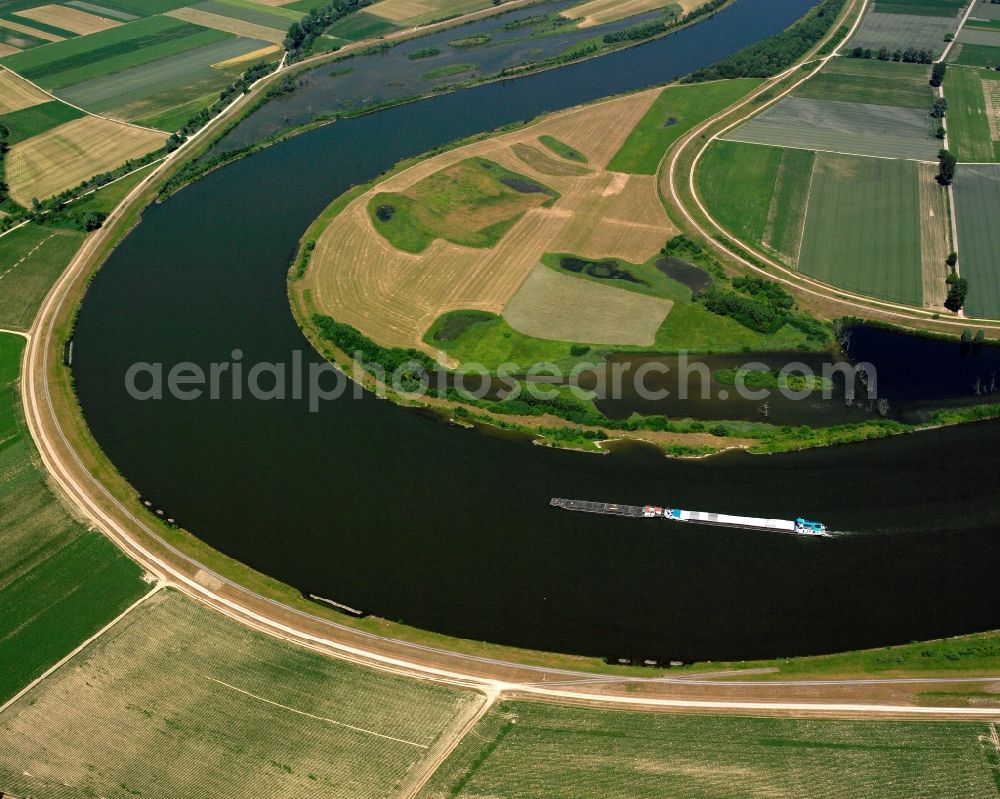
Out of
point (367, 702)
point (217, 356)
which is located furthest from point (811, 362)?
point (217, 356)

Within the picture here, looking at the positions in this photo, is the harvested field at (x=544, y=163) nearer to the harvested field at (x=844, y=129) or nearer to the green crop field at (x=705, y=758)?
the harvested field at (x=844, y=129)

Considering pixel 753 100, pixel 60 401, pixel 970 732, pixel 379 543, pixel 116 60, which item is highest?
pixel 116 60

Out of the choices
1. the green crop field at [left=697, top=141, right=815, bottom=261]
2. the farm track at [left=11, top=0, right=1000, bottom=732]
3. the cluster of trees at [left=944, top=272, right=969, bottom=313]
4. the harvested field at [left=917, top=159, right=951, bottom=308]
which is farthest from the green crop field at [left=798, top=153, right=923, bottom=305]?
the farm track at [left=11, top=0, right=1000, bottom=732]

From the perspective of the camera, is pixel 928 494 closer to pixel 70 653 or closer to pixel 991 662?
pixel 991 662

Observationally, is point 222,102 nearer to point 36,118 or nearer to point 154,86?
Result: point 154,86

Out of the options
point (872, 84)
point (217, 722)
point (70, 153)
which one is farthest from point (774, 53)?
point (217, 722)

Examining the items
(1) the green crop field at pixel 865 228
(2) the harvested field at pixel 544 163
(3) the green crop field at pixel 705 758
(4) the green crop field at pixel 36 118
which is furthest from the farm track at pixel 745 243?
(4) the green crop field at pixel 36 118

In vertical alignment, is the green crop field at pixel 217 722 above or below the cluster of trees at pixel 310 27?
below
